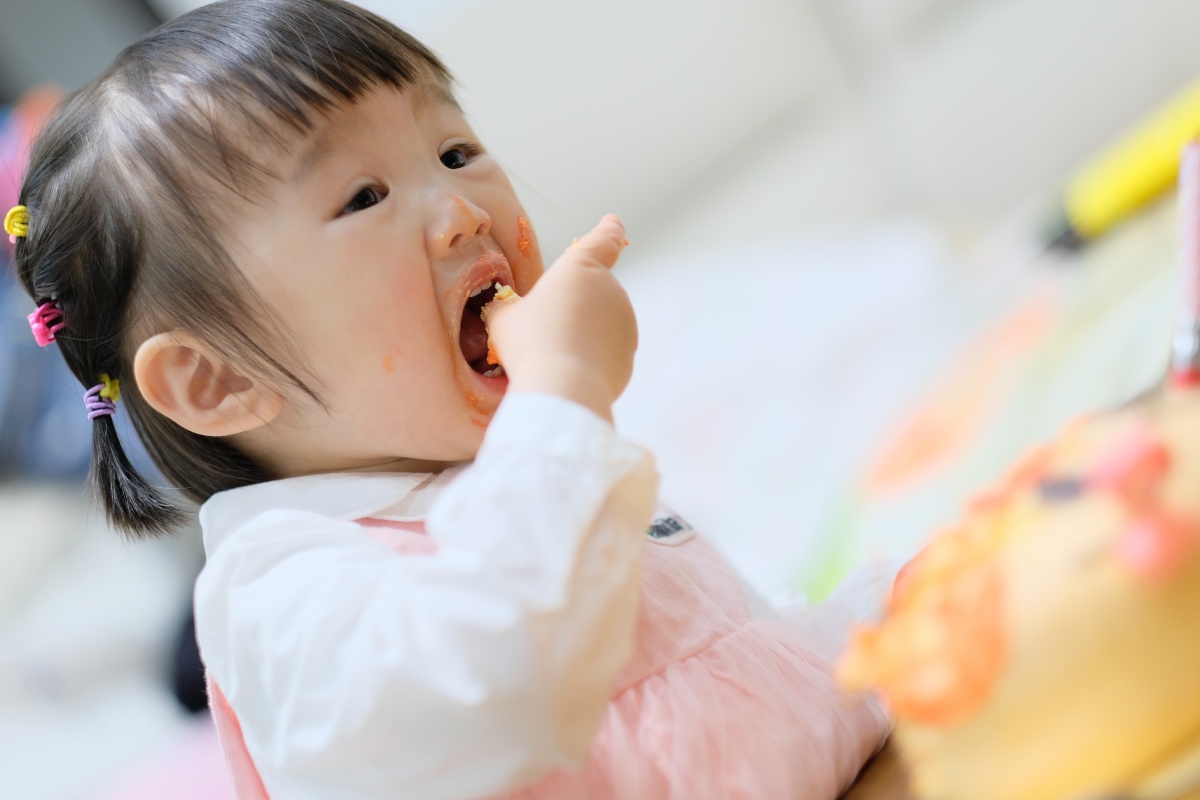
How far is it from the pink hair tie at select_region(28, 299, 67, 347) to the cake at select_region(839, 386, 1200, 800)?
472 millimetres

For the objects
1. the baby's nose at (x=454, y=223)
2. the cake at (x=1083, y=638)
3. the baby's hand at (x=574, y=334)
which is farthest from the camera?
the baby's nose at (x=454, y=223)

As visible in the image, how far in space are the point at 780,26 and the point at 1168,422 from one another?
0.48 metres

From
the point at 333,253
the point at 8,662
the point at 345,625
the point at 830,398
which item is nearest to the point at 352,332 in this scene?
the point at 333,253

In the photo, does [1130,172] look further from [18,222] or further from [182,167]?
[18,222]

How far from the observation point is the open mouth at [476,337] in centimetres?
52

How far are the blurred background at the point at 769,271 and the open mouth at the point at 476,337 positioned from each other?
0.20 metres

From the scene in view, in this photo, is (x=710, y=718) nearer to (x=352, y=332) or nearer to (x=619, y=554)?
(x=619, y=554)

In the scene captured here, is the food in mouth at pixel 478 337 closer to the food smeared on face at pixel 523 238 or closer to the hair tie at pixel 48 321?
the food smeared on face at pixel 523 238

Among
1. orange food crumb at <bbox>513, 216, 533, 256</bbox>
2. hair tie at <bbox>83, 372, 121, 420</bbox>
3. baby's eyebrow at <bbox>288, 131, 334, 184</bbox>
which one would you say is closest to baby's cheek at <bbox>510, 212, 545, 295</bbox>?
orange food crumb at <bbox>513, 216, 533, 256</bbox>

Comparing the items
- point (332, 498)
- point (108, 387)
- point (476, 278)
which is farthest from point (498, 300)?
point (108, 387)

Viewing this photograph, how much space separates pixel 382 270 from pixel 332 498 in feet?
0.36

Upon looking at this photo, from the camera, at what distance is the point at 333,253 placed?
486mm

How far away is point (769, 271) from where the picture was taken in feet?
2.49

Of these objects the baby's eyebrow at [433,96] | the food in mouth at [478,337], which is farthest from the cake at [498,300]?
the baby's eyebrow at [433,96]
